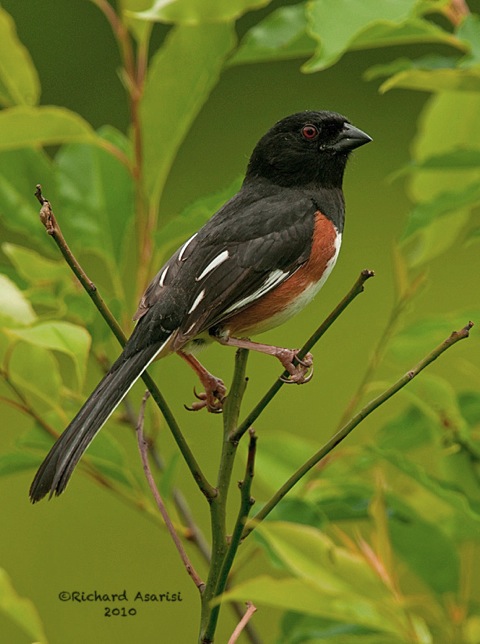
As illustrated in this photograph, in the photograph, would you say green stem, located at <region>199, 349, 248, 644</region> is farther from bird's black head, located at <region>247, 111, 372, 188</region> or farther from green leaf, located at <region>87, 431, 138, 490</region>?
bird's black head, located at <region>247, 111, 372, 188</region>

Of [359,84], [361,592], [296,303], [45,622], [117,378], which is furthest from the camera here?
[359,84]

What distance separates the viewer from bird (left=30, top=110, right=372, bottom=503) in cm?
176

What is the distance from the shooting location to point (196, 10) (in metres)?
1.63

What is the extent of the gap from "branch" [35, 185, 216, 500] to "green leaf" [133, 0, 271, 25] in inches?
19.0

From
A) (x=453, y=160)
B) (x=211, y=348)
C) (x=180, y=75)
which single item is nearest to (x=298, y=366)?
(x=453, y=160)

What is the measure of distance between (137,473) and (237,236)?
452 millimetres

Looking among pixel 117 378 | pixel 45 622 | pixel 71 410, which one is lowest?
pixel 45 622

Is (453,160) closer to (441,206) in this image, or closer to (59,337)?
(441,206)

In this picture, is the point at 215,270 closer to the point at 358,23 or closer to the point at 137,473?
the point at 137,473

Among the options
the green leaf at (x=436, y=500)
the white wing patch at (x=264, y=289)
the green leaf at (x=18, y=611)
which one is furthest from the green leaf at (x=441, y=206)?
the green leaf at (x=18, y=611)

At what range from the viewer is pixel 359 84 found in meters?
4.08

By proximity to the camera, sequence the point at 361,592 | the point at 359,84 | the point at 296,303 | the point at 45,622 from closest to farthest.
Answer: the point at 361,592 → the point at 296,303 → the point at 45,622 → the point at 359,84

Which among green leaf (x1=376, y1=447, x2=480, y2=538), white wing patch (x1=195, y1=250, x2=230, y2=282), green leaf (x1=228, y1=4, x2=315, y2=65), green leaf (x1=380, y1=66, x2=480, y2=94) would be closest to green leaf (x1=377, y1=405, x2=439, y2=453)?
green leaf (x1=376, y1=447, x2=480, y2=538)

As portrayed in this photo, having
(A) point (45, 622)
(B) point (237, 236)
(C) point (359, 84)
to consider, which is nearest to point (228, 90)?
(C) point (359, 84)
